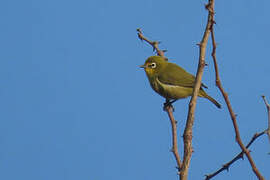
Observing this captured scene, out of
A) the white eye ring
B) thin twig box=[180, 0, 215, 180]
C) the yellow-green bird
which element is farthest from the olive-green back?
thin twig box=[180, 0, 215, 180]

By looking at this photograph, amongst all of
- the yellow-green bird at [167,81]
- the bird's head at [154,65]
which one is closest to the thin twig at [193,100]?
the yellow-green bird at [167,81]

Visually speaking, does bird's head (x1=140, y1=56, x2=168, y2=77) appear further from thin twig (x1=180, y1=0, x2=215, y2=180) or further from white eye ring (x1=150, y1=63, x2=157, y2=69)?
thin twig (x1=180, y1=0, x2=215, y2=180)

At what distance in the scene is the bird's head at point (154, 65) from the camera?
4609 millimetres

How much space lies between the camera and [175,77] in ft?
15.4

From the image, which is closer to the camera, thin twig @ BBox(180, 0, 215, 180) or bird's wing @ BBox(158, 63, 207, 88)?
thin twig @ BBox(180, 0, 215, 180)

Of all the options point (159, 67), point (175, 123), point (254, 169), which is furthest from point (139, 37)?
point (159, 67)

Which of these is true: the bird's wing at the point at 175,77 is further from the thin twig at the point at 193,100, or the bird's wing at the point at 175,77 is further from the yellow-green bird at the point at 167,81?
the thin twig at the point at 193,100

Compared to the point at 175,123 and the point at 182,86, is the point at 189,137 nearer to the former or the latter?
the point at 175,123

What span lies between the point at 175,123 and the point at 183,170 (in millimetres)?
870

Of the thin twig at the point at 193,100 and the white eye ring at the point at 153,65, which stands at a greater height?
the white eye ring at the point at 153,65

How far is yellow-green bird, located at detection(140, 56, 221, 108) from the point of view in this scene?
4.55 metres

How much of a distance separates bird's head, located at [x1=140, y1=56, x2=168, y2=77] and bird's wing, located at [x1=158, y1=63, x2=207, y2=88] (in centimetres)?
6

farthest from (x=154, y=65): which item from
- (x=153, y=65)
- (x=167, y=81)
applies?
(x=167, y=81)

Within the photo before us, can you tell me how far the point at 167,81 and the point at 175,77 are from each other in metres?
0.15
